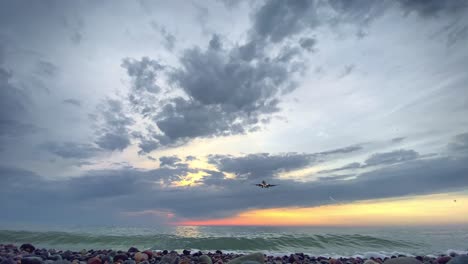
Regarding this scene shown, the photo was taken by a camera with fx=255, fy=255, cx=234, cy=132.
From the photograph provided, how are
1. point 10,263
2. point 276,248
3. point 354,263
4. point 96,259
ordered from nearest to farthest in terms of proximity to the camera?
point 10,263 → point 96,259 → point 354,263 → point 276,248

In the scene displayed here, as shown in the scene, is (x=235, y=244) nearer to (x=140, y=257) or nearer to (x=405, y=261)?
(x=140, y=257)

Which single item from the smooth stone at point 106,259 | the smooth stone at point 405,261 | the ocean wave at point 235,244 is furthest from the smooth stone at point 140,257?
the smooth stone at point 405,261

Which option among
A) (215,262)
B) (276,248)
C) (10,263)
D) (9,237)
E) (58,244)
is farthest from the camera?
(9,237)

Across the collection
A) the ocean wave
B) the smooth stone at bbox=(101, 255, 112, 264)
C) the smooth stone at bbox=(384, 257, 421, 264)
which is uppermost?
the smooth stone at bbox=(101, 255, 112, 264)

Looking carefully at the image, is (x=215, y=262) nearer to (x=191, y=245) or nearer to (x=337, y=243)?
(x=191, y=245)

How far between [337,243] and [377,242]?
3.61 metres

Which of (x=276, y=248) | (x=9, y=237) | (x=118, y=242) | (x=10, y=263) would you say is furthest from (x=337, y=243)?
(x=9, y=237)

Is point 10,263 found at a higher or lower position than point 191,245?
→ higher

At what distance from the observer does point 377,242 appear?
20.9 metres

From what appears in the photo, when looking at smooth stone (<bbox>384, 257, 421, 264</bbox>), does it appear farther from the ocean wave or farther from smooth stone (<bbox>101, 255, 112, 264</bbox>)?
smooth stone (<bbox>101, 255, 112, 264</bbox>)

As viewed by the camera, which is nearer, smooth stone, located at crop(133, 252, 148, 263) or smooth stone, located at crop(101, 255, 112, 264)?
smooth stone, located at crop(101, 255, 112, 264)

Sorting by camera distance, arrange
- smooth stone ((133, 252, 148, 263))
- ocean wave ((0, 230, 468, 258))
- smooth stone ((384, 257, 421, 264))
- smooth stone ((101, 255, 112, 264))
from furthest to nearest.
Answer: ocean wave ((0, 230, 468, 258)), smooth stone ((133, 252, 148, 263)), smooth stone ((101, 255, 112, 264)), smooth stone ((384, 257, 421, 264))

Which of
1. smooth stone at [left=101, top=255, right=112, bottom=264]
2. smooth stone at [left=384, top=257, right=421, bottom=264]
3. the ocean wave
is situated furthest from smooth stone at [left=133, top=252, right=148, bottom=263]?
smooth stone at [left=384, top=257, right=421, bottom=264]

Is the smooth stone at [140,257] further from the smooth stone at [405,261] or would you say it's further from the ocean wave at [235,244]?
the smooth stone at [405,261]
